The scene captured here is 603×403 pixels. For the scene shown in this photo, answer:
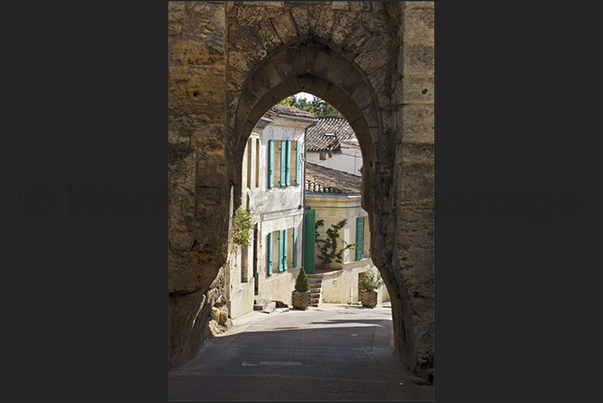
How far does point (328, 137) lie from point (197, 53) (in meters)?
21.7

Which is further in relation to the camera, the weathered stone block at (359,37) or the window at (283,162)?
the window at (283,162)

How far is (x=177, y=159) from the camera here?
294 inches

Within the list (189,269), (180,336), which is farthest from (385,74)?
(180,336)

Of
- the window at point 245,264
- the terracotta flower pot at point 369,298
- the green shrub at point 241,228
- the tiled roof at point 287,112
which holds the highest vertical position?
the tiled roof at point 287,112

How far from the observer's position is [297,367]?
8578mm

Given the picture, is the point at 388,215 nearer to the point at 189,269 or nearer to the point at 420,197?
the point at 420,197

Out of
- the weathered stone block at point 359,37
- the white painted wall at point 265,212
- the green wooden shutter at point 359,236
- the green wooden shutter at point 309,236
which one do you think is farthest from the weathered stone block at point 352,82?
the green wooden shutter at point 359,236

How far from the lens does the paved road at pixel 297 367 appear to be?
267 inches

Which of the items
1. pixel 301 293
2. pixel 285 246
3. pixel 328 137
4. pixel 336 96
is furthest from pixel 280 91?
pixel 328 137

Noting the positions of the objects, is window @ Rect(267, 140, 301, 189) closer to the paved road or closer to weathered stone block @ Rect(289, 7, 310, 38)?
the paved road

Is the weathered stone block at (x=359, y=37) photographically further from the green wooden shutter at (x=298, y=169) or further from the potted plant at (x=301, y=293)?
the green wooden shutter at (x=298, y=169)

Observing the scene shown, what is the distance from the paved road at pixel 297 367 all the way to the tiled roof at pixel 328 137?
595 inches

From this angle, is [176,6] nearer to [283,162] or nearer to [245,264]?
[245,264]

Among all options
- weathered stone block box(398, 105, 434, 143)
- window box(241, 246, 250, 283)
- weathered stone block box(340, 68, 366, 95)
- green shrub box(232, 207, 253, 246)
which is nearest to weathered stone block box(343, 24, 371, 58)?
weathered stone block box(340, 68, 366, 95)
